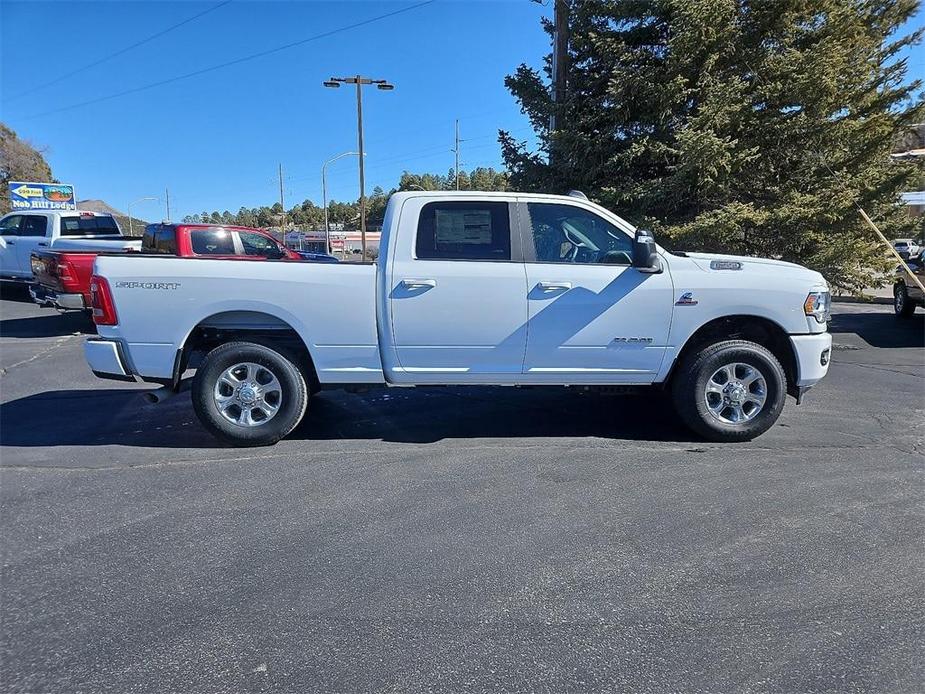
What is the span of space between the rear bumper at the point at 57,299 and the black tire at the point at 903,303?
14645mm

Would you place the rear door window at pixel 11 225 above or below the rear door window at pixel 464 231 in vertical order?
above

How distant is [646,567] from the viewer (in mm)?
3088

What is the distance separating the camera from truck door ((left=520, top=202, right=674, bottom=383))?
4707 millimetres

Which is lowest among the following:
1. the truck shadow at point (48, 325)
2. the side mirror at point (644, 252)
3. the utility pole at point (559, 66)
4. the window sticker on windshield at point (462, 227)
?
the truck shadow at point (48, 325)

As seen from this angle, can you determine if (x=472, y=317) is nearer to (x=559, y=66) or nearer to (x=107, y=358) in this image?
(x=107, y=358)

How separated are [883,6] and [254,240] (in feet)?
40.7

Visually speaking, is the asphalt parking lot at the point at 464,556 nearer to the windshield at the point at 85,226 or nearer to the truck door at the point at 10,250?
the windshield at the point at 85,226

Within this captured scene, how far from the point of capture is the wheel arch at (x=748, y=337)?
4918mm

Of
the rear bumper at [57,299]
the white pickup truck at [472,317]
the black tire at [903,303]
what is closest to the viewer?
the white pickup truck at [472,317]

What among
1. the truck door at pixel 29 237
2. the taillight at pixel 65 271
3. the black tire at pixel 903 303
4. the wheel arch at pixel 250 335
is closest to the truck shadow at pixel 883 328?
the black tire at pixel 903 303

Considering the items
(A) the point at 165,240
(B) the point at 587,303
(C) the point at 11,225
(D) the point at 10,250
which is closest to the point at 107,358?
(B) the point at 587,303

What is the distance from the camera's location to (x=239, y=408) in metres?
4.85

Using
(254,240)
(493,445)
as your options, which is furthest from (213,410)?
(254,240)

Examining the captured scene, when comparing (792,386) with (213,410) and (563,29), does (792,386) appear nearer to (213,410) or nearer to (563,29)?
(213,410)
